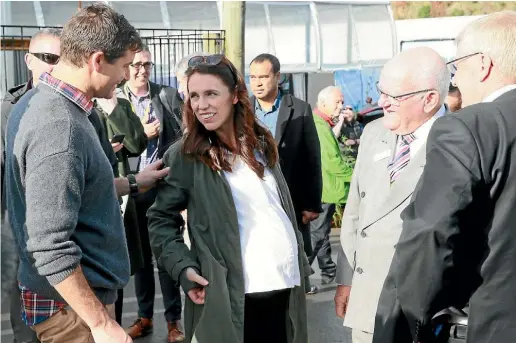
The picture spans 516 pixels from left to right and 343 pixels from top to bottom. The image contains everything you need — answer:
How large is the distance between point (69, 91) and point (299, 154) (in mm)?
3418

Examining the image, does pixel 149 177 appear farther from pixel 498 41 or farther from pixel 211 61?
pixel 498 41

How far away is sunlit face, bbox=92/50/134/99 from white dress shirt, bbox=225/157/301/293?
78 cm

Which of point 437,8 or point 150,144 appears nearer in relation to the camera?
point 150,144

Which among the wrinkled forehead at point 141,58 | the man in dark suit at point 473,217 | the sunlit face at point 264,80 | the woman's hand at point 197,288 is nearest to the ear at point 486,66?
the man in dark suit at point 473,217

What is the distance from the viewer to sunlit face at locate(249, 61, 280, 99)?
615cm

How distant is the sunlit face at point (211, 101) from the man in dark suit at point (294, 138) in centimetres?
238

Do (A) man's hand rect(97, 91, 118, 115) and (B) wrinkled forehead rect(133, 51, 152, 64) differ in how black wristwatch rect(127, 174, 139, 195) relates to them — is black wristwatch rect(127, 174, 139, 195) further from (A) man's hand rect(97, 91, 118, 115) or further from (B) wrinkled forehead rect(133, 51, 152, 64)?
(B) wrinkled forehead rect(133, 51, 152, 64)

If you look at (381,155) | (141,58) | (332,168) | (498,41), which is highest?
(141,58)

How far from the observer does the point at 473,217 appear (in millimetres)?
2498

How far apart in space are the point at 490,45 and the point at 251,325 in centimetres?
165

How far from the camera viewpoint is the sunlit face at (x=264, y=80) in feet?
20.2

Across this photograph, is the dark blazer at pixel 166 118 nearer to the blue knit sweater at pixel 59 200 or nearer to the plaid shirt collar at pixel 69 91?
the blue knit sweater at pixel 59 200

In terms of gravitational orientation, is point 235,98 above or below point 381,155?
above

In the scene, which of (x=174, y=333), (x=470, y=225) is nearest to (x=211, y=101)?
(x=470, y=225)
